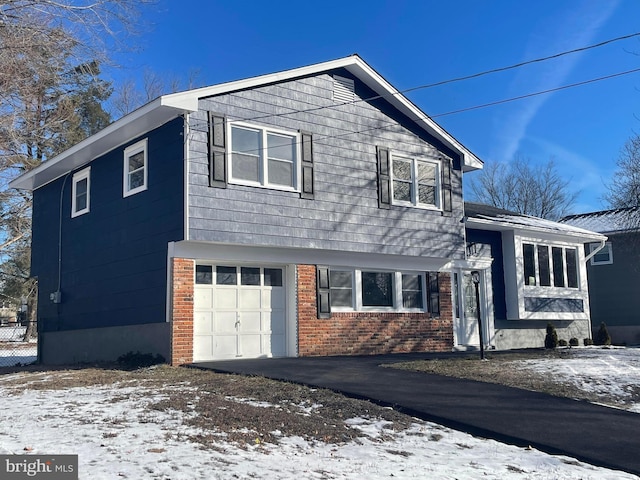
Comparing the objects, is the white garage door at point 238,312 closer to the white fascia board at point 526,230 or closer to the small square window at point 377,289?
the small square window at point 377,289

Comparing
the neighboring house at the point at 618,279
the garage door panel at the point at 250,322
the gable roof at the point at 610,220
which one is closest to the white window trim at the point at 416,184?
the garage door panel at the point at 250,322

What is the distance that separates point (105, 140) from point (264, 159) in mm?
3696

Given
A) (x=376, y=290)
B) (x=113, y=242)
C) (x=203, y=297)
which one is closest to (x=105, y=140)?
(x=113, y=242)

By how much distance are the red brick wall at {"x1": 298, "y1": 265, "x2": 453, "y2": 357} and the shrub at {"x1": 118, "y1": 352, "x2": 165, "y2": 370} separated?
123 inches

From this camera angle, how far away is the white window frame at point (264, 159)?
1374 centimetres

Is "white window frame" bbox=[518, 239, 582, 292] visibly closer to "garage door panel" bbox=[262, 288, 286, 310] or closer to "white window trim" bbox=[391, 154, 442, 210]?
"white window trim" bbox=[391, 154, 442, 210]

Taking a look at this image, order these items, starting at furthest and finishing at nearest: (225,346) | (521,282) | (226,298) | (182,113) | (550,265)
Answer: (550,265) < (521,282) < (226,298) < (225,346) < (182,113)

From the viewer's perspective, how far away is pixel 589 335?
72.5ft

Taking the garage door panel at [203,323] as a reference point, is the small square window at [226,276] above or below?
above

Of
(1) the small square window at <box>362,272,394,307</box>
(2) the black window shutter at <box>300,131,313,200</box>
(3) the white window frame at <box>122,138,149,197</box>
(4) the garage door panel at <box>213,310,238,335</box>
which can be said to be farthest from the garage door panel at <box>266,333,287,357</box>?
(3) the white window frame at <box>122,138,149,197</box>

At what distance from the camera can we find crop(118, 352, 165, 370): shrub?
13.2m

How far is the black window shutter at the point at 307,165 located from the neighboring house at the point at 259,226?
4 cm

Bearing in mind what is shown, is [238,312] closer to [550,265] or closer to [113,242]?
[113,242]

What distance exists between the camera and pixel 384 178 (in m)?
16.4
